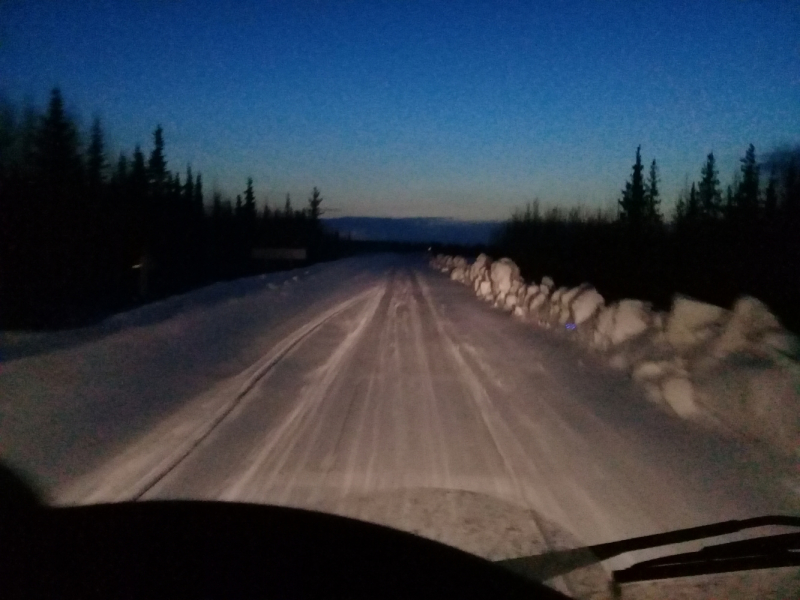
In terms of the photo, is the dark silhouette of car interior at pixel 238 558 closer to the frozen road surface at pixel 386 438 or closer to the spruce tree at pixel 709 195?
the frozen road surface at pixel 386 438

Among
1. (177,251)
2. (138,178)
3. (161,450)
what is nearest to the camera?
(161,450)

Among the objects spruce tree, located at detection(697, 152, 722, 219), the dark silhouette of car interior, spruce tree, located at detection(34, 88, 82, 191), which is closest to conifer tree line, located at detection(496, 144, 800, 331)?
spruce tree, located at detection(697, 152, 722, 219)

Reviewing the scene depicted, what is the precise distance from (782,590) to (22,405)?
28.1ft

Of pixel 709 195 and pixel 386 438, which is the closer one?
pixel 386 438

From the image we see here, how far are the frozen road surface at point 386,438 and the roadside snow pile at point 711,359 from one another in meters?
0.47

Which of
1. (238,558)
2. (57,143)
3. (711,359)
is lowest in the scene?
(711,359)

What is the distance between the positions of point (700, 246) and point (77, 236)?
2390cm

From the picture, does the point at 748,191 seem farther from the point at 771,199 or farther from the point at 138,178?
the point at 138,178

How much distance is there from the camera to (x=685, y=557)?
15.9 ft

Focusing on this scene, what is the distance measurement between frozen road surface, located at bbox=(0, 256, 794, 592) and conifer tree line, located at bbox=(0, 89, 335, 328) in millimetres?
10856

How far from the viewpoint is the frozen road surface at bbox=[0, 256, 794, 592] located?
6707 mm

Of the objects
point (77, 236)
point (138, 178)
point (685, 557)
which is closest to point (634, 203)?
point (77, 236)

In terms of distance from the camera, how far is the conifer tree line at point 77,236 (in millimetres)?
26953

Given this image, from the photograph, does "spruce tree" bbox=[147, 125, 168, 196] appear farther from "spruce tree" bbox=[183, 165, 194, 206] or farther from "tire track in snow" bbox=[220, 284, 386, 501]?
"tire track in snow" bbox=[220, 284, 386, 501]
